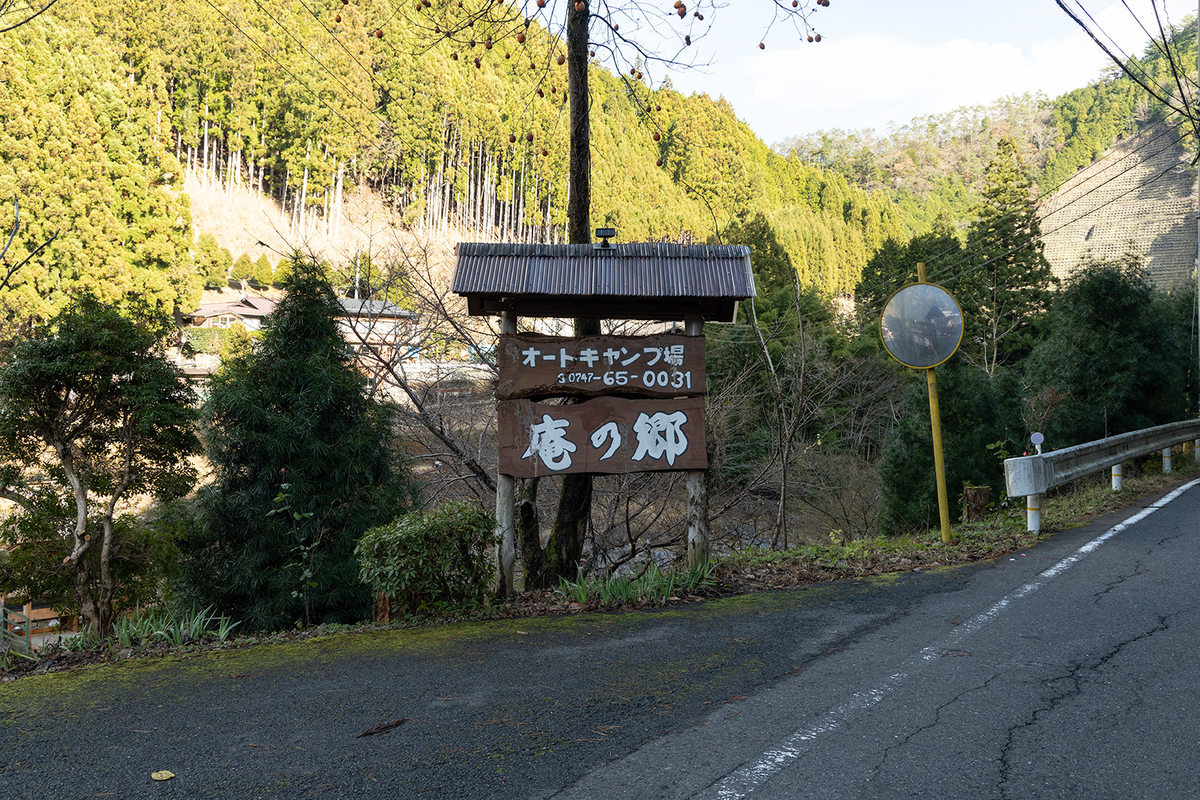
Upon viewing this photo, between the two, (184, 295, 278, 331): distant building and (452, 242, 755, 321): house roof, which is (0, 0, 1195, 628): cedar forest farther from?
(452, 242, 755, 321): house roof

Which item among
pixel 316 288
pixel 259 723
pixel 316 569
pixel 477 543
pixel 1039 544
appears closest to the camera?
pixel 259 723

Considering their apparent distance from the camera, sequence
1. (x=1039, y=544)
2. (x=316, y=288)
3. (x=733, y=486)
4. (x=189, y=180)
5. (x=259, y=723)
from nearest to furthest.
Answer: (x=259, y=723) < (x=1039, y=544) < (x=316, y=288) < (x=733, y=486) < (x=189, y=180)

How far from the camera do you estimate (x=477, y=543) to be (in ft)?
20.0

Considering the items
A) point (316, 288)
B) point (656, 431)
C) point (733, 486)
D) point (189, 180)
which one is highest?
point (189, 180)

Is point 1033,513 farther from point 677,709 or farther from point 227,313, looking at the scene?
point 227,313

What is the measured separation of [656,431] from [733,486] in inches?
474

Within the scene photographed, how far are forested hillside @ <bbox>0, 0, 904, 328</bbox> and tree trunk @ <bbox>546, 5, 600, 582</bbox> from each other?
7.98 m

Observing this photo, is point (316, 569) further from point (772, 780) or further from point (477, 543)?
point (772, 780)

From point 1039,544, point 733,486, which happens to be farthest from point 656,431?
point 733,486

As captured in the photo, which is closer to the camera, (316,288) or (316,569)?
(316,569)

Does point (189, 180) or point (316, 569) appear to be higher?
point (189, 180)

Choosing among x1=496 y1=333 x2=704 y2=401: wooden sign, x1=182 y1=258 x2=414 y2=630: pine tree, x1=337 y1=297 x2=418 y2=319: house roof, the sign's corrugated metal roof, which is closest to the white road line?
x1=496 y1=333 x2=704 y2=401: wooden sign

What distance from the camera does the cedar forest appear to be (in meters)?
9.30

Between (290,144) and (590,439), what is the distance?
5685 centimetres
